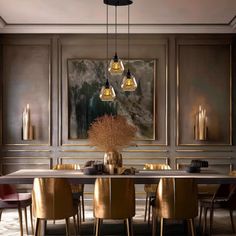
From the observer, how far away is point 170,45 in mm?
7871

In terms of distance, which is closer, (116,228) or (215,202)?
(215,202)

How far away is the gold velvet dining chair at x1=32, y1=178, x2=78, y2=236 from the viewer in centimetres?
446

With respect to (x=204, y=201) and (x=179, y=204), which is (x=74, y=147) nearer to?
(x=204, y=201)

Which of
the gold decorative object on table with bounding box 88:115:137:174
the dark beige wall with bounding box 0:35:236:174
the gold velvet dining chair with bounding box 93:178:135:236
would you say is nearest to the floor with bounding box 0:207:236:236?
the gold decorative object on table with bounding box 88:115:137:174

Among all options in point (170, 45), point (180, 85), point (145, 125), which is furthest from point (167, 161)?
point (170, 45)

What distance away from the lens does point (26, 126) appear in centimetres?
Result: 768

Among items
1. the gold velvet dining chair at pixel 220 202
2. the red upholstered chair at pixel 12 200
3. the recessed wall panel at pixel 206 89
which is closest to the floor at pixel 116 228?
the gold velvet dining chair at pixel 220 202

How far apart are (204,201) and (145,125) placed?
2.61m

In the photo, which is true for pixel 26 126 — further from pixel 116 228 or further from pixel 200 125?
pixel 200 125

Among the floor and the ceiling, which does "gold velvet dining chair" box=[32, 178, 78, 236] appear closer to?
the floor

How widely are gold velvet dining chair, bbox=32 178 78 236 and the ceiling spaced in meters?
2.81

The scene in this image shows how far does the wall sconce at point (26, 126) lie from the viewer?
7664 mm

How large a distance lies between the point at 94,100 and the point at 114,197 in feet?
11.7

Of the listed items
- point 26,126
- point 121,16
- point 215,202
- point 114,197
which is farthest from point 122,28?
point 114,197
